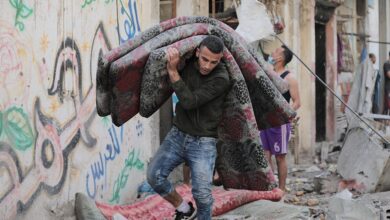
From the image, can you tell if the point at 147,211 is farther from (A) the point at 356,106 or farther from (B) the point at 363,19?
(B) the point at 363,19

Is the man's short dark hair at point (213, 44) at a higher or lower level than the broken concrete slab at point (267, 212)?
higher

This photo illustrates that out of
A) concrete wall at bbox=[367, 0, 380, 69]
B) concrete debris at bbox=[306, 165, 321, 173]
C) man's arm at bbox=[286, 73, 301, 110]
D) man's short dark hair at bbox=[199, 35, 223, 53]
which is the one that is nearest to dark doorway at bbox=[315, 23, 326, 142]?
concrete debris at bbox=[306, 165, 321, 173]

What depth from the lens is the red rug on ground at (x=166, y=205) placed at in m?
6.26

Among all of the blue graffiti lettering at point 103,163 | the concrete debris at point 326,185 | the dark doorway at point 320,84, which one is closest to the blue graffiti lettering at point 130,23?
the blue graffiti lettering at point 103,163

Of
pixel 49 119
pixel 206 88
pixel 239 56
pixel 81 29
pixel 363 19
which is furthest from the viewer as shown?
pixel 363 19

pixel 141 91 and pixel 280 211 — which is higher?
pixel 141 91

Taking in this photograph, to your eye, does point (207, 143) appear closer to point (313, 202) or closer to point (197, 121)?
point (197, 121)

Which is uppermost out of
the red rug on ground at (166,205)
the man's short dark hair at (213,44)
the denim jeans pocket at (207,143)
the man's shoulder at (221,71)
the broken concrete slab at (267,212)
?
the man's short dark hair at (213,44)

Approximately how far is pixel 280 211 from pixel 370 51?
11.6m

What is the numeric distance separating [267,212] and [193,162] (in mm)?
1761

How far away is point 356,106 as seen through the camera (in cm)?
1139

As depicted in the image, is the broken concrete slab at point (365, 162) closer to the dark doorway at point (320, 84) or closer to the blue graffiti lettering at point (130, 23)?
the blue graffiti lettering at point (130, 23)

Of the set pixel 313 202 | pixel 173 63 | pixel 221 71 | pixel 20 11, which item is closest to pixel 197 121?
pixel 221 71

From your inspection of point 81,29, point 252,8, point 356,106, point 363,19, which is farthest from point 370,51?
point 81,29
